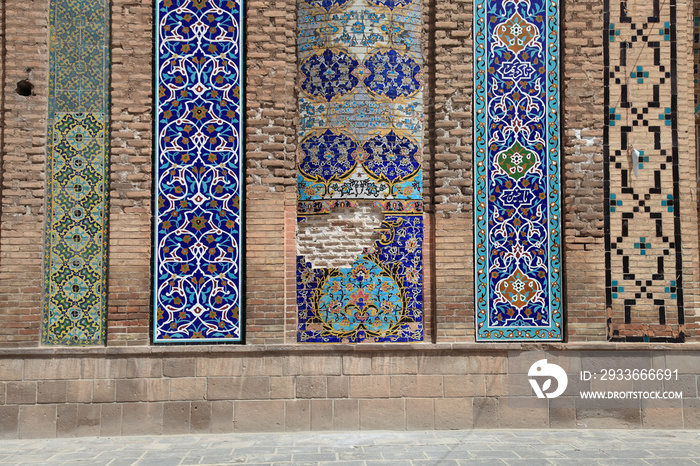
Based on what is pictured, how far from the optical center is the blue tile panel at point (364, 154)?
6059 millimetres

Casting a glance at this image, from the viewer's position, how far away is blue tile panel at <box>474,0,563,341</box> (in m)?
6.06

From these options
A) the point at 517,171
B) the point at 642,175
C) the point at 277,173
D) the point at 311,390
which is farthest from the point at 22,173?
the point at 642,175

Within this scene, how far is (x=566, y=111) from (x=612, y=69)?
69cm

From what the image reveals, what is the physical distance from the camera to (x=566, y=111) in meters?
6.15

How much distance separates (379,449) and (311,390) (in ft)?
3.20

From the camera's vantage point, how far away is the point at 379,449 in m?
5.21

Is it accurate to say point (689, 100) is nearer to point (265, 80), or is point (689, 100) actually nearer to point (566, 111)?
point (566, 111)

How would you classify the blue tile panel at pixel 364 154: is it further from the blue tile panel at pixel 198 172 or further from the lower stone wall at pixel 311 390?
the blue tile panel at pixel 198 172

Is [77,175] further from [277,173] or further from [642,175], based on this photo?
[642,175]

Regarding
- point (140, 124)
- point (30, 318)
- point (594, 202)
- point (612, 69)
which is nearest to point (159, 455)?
point (30, 318)

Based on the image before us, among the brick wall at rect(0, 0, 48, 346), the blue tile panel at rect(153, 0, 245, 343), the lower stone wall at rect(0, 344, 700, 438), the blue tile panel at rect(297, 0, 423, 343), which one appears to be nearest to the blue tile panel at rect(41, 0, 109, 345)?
the brick wall at rect(0, 0, 48, 346)

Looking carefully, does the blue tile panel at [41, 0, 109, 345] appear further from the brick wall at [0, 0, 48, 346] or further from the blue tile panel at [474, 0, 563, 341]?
the blue tile panel at [474, 0, 563, 341]

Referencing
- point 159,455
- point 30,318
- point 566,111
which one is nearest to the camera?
point 159,455

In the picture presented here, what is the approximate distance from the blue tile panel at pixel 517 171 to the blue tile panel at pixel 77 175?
3.79 meters
